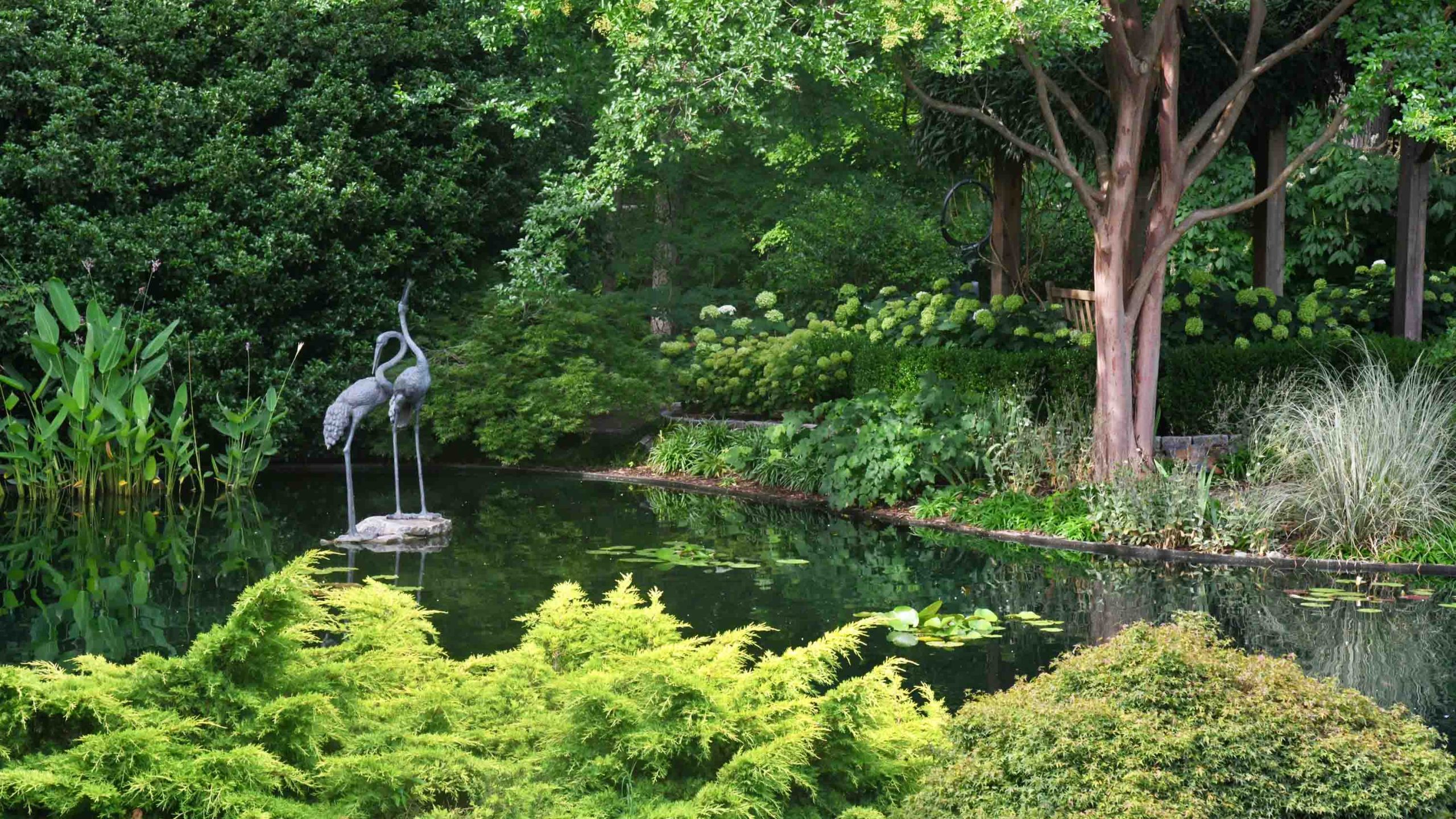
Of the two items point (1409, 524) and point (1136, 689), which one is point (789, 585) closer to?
point (1409, 524)

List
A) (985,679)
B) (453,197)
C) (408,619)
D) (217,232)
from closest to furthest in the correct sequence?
1. (408,619)
2. (985,679)
3. (217,232)
4. (453,197)

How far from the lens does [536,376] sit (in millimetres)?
13617

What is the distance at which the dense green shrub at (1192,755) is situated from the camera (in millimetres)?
3223

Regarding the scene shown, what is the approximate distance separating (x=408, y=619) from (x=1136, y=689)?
2.19 m

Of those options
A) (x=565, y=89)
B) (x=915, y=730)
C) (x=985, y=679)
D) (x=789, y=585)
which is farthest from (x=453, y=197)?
(x=915, y=730)

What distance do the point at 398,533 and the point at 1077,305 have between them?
6354 millimetres

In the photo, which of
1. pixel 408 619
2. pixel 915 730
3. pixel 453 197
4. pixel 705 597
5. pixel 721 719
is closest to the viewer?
pixel 721 719

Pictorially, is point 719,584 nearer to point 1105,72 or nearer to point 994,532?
point 994,532

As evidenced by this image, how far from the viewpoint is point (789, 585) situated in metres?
7.93

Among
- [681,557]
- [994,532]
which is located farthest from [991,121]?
[681,557]

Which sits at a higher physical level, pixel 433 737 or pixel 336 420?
pixel 336 420

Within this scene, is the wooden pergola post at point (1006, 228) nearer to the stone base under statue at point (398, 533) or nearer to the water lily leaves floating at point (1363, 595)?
the water lily leaves floating at point (1363, 595)

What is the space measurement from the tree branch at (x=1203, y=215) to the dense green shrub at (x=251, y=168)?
22.3 ft

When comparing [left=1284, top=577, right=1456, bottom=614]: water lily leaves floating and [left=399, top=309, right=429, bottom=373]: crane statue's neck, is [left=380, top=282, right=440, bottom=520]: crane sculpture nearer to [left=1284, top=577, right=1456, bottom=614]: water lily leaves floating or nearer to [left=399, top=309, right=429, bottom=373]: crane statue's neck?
[left=399, top=309, right=429, bottom=373]: crane statue's neck
